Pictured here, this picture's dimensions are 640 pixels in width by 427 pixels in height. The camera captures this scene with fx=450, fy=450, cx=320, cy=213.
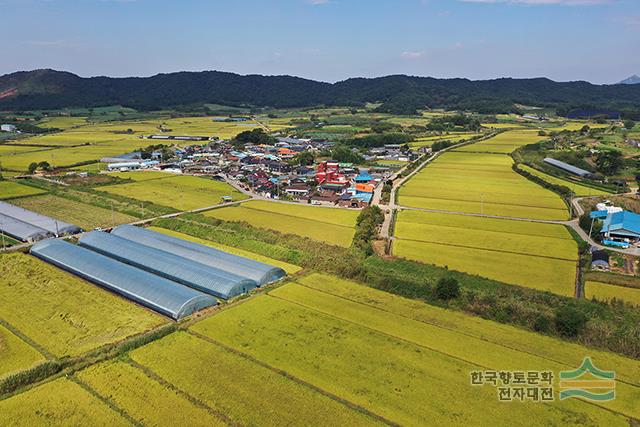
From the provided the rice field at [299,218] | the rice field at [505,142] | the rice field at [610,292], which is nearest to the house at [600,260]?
the rice field at [610,292]

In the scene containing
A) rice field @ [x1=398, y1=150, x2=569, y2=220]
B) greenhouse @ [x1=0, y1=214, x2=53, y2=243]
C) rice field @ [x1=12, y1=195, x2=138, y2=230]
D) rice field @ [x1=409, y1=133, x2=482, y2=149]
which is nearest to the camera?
greenhouse @ [x1=0, y1=214, x2=53, y2=243]

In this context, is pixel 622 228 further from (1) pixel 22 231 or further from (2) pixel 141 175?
(2) pixel 141 175

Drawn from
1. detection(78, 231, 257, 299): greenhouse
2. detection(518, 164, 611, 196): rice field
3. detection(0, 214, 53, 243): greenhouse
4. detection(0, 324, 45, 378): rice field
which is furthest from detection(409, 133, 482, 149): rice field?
detection(0, 324, 45, 378): rice field

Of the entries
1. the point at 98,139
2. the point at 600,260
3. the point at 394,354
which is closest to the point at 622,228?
the point at 600,260

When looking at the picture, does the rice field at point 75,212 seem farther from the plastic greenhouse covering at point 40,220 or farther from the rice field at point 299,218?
the rice field at point 299,218

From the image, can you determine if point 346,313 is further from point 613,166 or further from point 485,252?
point 613,166

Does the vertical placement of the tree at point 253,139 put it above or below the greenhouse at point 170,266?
above

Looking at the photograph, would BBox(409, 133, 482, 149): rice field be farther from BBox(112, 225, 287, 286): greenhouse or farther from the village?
BBox(112, 225, 287, 286): greenhouse
